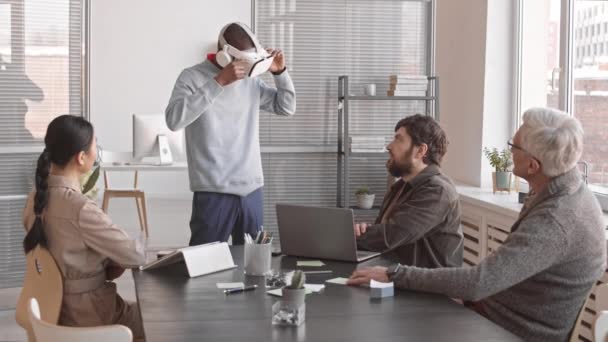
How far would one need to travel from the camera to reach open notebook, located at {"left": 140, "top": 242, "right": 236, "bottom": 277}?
2.76 metres

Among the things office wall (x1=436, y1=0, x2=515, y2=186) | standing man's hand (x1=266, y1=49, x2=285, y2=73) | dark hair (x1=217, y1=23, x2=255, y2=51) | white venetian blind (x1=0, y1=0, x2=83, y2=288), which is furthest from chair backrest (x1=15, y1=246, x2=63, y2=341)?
office wall (x1=436, y1=0, x2=515, y2=186)

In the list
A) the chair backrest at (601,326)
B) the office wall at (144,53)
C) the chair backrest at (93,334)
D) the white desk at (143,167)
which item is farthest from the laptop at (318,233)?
the office wall at (144,53)

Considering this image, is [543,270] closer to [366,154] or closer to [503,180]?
[503,180]

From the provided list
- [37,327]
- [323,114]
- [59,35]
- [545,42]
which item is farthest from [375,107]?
[37,327]

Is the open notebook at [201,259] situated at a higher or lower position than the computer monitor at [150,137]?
lower

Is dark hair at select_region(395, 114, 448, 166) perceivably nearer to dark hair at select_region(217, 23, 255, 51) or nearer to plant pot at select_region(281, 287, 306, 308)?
dark hair at select_region(217, 23, 255, 51)

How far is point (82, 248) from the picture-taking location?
8.96ft

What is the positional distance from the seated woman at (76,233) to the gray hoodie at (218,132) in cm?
90

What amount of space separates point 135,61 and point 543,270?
708 centimetres

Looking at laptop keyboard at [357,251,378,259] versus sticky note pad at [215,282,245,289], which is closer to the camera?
sticky note pad at [215,282,245,289]

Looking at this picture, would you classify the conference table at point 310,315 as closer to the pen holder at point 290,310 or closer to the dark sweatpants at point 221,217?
the pen holder at point 290,310

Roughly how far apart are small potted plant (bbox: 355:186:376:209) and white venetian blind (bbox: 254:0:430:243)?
9 centimetres

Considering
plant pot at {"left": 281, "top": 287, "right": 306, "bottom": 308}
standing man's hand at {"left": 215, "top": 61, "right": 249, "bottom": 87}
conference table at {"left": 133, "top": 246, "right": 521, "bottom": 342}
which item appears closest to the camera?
conference table at {"left": 133, "top": 246, "right": 521, "bottom": 342}

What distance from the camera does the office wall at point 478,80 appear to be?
215 inches
